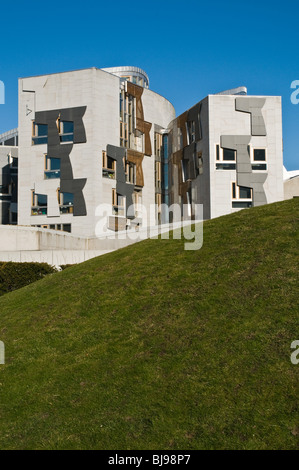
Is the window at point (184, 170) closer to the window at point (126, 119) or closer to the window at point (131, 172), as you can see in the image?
the window at point (131, 172)

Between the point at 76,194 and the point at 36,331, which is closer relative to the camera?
the point at 36,331

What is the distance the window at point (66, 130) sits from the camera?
50625 millimetres

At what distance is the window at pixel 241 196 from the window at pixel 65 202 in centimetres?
1583

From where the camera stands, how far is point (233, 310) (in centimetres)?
998

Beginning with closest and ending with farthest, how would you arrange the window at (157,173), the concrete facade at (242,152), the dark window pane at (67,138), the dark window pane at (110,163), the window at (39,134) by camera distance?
the concrete facade at (242,152)
the dark window pane at (67,138)
the window at (39,134)
the dark window pane at (110,163)
the window at (157,173)

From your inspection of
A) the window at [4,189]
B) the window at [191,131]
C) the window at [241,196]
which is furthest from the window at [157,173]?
the window at [4,189]

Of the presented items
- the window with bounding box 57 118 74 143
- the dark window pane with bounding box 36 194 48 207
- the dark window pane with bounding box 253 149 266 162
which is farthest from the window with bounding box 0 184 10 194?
the dark window pane with bounding box 253 149 266 162

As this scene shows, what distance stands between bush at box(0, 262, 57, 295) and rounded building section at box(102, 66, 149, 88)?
58.6 meters

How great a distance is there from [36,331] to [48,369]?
2.16 m

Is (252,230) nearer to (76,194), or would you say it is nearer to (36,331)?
(36,331)

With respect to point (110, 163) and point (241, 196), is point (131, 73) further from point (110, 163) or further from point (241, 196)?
point (241, 196)

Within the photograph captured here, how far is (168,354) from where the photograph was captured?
9.25 metres
